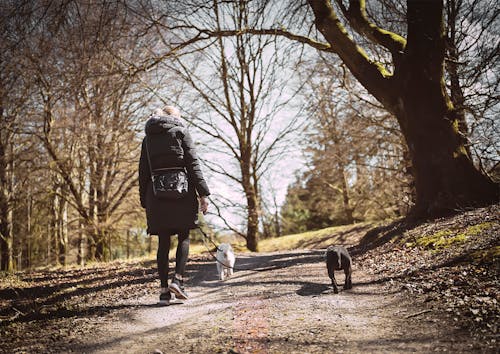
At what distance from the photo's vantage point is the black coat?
12.0 ft

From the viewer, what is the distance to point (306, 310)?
9.83 ft

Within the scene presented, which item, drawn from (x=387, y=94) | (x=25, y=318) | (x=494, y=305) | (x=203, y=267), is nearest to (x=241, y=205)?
(x=203, y=267)

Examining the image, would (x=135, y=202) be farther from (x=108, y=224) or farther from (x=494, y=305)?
(x=494, y=305)

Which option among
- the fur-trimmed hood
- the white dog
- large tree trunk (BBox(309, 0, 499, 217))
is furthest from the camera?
large tree trunk (BBox(309, 0, 499, 217))

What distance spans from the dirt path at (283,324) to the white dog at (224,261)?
3.46ft

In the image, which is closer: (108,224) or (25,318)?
(25,318)

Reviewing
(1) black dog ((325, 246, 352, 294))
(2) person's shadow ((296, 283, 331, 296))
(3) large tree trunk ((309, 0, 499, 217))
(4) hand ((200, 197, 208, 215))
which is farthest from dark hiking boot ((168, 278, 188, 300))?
(3) large tree trunk ((309, 0, 499, 217))

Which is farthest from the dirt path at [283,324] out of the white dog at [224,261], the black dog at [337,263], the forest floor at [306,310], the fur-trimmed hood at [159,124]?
the fur-trimmed hood at [159,124]

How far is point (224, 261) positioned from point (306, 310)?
2532mm

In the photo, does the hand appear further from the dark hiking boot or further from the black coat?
the dark hiking boot

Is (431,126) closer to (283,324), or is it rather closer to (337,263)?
(337,263)

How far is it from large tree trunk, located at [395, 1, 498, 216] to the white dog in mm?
3572

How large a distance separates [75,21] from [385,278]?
5.86m

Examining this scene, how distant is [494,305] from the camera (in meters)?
2.29
